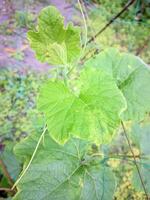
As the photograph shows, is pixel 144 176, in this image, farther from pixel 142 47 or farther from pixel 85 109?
pixel 142 47

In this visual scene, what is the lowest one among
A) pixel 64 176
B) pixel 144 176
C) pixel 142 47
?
pixel 142 47

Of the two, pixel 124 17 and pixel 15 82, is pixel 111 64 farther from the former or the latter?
pixel 124 17

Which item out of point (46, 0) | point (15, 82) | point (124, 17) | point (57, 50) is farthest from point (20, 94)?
point (57, 50)

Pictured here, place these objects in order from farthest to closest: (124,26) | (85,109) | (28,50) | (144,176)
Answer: (124,26), (28,50), (144,176), (85,109)

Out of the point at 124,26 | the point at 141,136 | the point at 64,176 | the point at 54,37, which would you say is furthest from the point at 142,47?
the point at 54,37

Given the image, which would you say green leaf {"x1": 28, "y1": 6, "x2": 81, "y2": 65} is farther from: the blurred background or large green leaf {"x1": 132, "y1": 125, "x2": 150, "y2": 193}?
the blurred background

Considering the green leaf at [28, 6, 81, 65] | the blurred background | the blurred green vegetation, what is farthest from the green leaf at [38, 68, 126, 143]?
the blurred green vegetation
